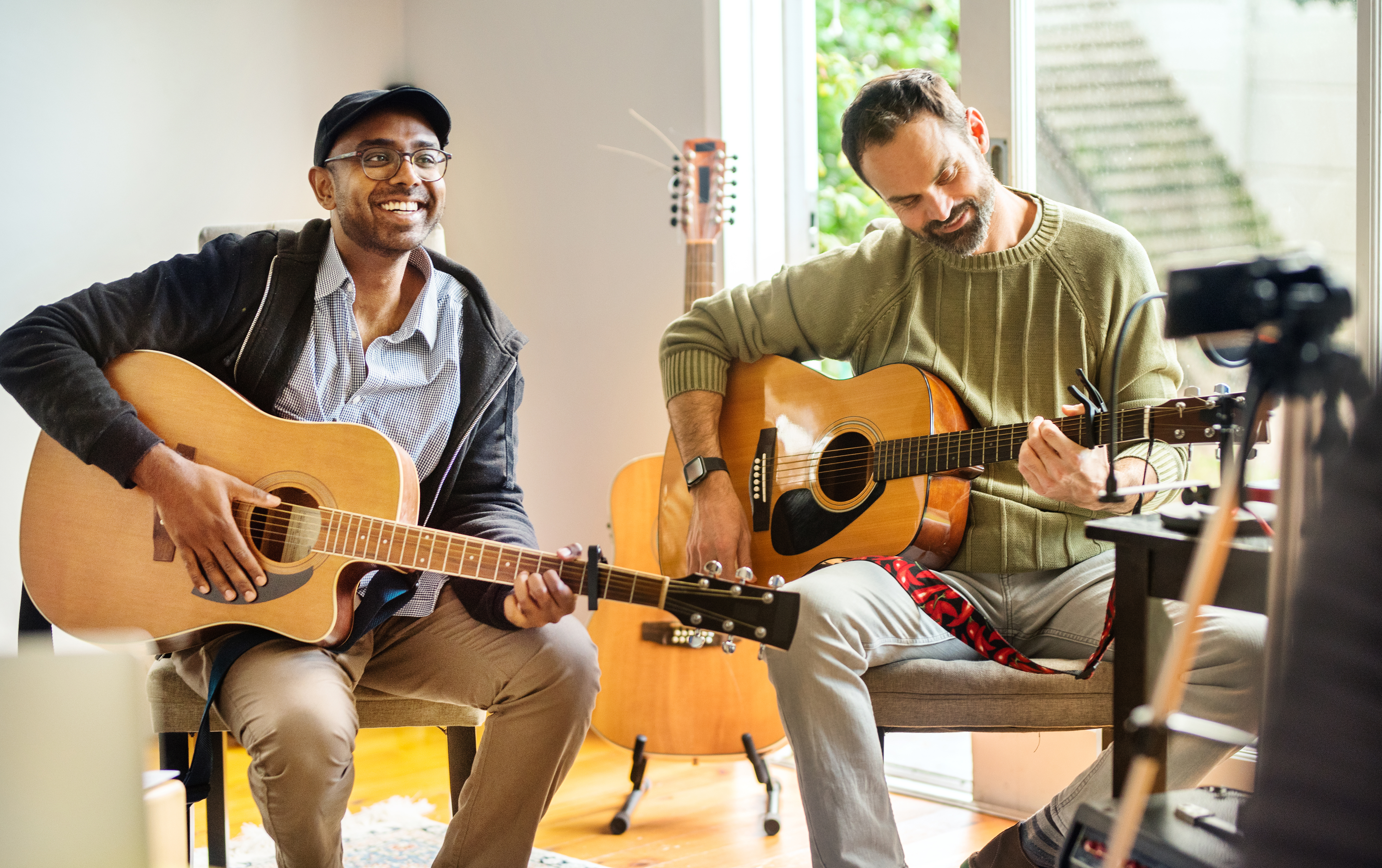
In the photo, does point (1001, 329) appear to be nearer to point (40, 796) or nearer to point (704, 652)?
point (704, 652)

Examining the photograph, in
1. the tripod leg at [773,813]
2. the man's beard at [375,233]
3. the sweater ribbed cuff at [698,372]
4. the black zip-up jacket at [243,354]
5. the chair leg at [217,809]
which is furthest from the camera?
the tripod leg at [773,813]

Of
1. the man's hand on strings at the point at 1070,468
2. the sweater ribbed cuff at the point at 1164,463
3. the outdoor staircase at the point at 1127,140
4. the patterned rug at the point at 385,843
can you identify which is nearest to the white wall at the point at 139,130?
the patterned rug at the point at 385,843

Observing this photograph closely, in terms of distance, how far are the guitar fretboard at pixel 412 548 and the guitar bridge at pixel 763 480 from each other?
1.19ft

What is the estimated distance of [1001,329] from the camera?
1813mm

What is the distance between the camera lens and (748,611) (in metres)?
1.48

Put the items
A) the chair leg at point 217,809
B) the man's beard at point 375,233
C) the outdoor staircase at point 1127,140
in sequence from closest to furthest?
the chair leg at point 217,809, the man's beard at point 375,233, the outdoor staircase at point 1127,140

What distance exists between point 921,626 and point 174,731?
3.76ft

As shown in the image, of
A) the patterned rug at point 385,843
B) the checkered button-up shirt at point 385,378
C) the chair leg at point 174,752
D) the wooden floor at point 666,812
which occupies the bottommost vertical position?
the wooden floor at point 666,812

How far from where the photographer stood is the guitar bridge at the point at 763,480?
1.90 m

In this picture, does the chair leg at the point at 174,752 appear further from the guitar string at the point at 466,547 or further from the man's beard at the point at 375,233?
the man's beard at the point at 375,233

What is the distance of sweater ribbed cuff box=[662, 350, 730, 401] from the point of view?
6.59ft

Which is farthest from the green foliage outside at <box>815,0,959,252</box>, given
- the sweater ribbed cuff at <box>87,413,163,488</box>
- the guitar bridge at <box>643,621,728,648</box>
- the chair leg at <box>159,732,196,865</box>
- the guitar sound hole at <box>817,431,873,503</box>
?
the chair leg at <box>159,732,196,865</box>

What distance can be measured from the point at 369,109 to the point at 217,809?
45.5 inches

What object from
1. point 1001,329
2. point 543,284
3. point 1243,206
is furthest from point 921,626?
point 543,284
